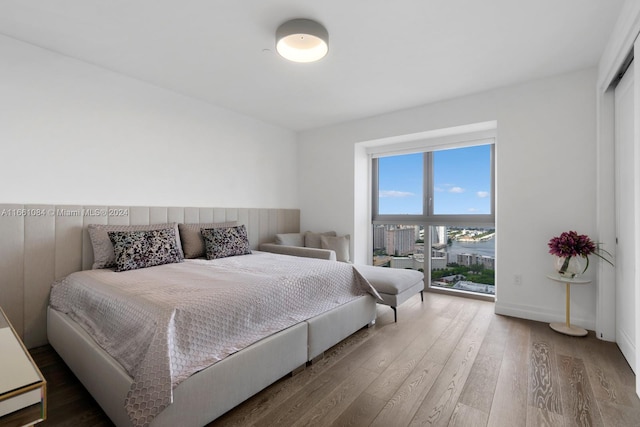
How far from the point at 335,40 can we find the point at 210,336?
2.22 meters

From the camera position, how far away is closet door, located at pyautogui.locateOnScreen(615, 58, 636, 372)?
2.14 m

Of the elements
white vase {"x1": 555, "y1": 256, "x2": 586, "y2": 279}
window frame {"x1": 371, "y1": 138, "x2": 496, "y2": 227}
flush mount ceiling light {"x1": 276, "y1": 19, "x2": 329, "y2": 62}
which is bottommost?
white vase {"x1": 555, "y1": 256, "x2": 586, "y2": 279}

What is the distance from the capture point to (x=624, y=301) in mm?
2307

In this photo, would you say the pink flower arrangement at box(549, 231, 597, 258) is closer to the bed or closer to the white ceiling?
the white ceiling

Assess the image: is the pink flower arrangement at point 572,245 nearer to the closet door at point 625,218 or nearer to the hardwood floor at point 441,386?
the closet door at point 625,218

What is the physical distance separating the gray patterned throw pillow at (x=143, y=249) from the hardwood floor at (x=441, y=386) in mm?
810

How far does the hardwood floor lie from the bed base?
0.35 ft

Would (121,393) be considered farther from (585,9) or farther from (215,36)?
(585,9)

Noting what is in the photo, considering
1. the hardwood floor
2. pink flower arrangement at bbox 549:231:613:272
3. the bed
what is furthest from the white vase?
the bed

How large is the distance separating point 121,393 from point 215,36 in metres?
2.35

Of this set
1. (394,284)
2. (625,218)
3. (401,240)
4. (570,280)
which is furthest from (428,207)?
(625,218)

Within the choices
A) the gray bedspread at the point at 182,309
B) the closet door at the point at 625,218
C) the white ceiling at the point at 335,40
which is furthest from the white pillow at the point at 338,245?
the closet door at the point at 625,218

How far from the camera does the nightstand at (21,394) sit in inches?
25.9

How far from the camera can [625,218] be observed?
7.54ft
